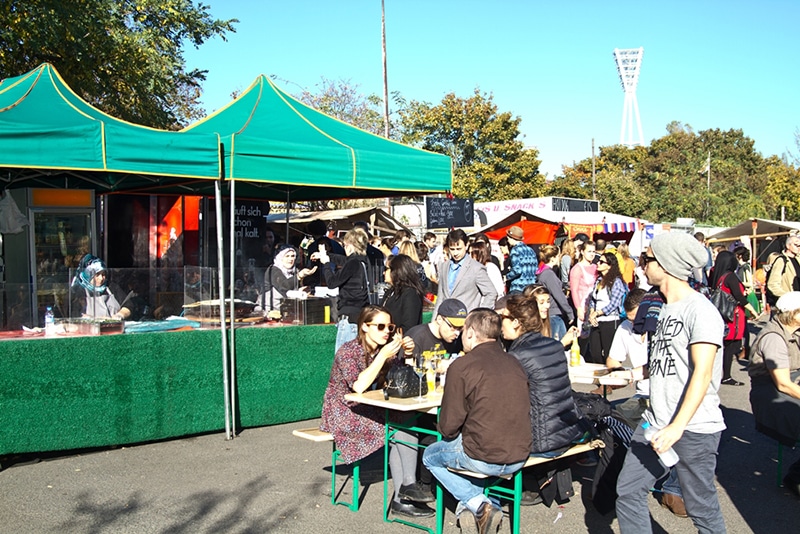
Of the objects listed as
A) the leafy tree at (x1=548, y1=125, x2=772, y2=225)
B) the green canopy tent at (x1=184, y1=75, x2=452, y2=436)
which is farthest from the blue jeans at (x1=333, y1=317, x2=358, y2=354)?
the leafy tree at (x1=548, y1=125, x2=772, y2=225)

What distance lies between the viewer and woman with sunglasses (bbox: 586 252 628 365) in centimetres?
932

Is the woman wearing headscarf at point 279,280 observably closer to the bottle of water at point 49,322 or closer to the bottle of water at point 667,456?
the bottle of water at point 49,322

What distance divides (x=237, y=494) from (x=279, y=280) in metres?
2.71

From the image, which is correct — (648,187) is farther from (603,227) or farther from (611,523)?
(611,523)

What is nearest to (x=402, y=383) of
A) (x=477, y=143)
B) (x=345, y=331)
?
(x=345, y=331)

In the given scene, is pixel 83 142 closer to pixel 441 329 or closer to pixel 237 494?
pixel 237 494

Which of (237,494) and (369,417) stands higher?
(369,417)

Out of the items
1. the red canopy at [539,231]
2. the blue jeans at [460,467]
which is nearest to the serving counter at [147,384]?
the blue jeans at [460,467]

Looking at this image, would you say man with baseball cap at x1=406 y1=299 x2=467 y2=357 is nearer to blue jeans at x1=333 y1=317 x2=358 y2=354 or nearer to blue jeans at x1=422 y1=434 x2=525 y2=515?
blue jeans at x1=422 y1=434 x2=525 y2=515

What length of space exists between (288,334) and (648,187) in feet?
149

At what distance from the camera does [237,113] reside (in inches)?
321

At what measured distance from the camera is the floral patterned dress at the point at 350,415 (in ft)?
17.4

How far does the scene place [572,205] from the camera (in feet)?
88.2

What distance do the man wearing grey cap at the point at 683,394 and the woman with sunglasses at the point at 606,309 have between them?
226 inches
